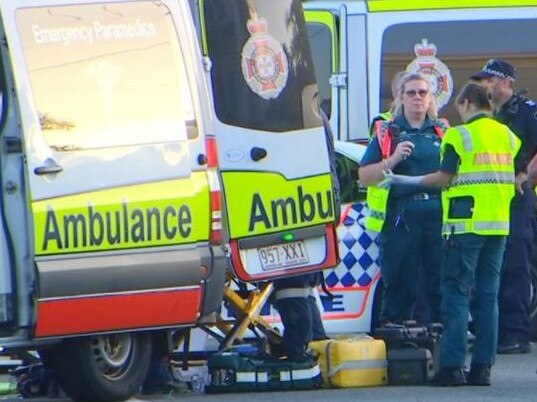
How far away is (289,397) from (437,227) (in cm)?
195

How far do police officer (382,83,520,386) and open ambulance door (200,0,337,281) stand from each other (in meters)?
0.80

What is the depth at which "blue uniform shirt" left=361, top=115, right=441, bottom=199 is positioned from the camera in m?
11.4

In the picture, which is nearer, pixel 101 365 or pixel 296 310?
pixel 101 365

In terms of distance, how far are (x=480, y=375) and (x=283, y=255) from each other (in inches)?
51.4

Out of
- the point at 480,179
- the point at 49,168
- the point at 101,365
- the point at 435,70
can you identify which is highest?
the point at 435,70

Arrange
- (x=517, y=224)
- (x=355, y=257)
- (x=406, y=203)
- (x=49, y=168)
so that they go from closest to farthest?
1. (x=49, y=168)
2. (x=406, y=203)
3. (x=355, y=257)
4. (x=517, y=224)

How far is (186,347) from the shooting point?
10.8 metres

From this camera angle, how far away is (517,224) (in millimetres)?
12695

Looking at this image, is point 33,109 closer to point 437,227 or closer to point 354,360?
point 354,360

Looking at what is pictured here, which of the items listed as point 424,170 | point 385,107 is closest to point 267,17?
point 424,170

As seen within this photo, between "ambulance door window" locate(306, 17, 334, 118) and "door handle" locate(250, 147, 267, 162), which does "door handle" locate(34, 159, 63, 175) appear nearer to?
"door handle" locate(250, 147, 267, 162)

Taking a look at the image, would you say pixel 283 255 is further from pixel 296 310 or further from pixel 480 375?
pixel 480 375

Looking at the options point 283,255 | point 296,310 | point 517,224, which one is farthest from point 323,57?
point 296,310

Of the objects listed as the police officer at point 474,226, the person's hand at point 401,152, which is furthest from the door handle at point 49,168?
the person's hand at point 401,152
